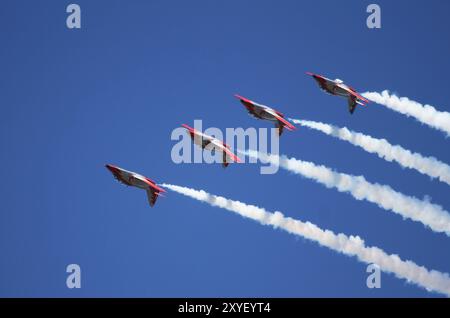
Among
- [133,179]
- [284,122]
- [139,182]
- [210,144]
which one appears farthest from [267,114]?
[133,179]

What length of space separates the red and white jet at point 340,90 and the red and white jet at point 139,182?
19163 millimetres

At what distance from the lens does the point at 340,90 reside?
436 ft

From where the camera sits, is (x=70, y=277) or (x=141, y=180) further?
(x=70, y=277)

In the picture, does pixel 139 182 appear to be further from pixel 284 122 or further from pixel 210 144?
pixel 284 122

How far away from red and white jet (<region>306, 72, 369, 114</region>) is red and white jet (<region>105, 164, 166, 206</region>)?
19.2m

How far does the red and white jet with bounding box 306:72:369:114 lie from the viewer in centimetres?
13238

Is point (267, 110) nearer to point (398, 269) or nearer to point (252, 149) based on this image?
point (252, 149)

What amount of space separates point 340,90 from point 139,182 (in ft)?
71.5

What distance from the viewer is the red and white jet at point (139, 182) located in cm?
12556

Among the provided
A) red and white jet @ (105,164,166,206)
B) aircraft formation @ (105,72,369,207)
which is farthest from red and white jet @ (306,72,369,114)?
red and white jet @ (105,164,166,206)

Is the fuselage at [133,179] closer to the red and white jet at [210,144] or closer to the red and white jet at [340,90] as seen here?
the red and white jet at [210,144]

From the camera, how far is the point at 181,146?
5408 inches

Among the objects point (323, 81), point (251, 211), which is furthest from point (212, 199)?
point (323, 81)

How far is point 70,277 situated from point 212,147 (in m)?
21.6
